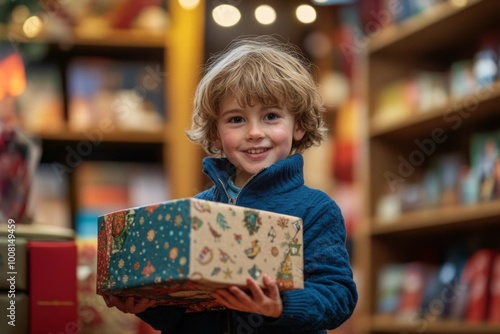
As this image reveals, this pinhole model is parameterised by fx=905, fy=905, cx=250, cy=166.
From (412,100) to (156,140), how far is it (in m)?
1.15

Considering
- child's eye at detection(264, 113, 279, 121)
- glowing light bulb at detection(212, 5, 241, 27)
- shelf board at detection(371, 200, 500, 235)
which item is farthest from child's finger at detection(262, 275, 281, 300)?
glowing light bulb at detection(212, 5, 241, 27)

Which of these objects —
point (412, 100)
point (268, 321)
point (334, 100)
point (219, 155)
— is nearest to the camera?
point (268, 321)

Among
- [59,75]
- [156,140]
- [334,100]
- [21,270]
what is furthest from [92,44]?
[21,270]

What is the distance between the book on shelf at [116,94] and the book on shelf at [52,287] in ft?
7.11

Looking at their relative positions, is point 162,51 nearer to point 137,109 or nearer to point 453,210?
point 137,109

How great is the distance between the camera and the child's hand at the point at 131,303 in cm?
150

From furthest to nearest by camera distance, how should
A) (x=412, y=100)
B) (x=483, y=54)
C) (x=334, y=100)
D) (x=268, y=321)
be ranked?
(x=334, y=100) → (x=412, y=100) → (x=483, y=54) → (x=268, y=321)

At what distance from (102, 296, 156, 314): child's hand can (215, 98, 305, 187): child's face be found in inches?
11.2

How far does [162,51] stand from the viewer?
4.12 metres

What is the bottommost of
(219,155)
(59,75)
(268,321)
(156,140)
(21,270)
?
(268,321)

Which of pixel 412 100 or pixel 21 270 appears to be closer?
pixel 21 270

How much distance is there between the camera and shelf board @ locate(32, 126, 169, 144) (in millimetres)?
3945

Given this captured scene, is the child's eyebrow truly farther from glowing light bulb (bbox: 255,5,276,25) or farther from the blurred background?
glowing light bulb (bbox: 255,5,276,25)

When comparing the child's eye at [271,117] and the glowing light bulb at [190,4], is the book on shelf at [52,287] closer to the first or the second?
the child's eye at [271,117]
